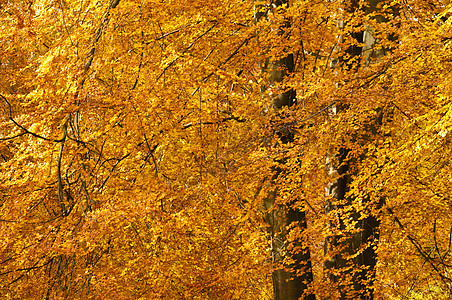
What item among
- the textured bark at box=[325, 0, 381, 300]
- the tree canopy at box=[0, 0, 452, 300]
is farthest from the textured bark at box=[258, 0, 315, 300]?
the textured bark at box=[325, 0, 381, 300]

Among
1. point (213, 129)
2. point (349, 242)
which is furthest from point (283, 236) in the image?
point (213, 129)

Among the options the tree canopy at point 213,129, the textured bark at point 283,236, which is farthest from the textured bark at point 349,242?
the textured bark at point 283,236

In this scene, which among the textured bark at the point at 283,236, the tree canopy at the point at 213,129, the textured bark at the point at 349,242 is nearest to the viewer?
the tree canopy at the point at 213,129

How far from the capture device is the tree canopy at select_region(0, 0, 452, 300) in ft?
18.6

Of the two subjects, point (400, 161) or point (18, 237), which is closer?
point (400, 161)

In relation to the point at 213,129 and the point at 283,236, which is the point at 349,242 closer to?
the point at 283,236

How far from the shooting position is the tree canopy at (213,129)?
18.6 feet

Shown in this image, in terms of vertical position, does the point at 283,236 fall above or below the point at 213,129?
below

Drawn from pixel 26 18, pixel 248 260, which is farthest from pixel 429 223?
pixel 26 18

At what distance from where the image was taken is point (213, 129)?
27.4ft

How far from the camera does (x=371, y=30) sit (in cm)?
736

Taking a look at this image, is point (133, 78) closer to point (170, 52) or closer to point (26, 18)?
point (170, 52)

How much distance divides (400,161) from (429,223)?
4669mm

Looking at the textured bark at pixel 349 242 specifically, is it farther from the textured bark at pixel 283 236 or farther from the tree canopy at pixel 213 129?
the textured bark at pixel 283 236
